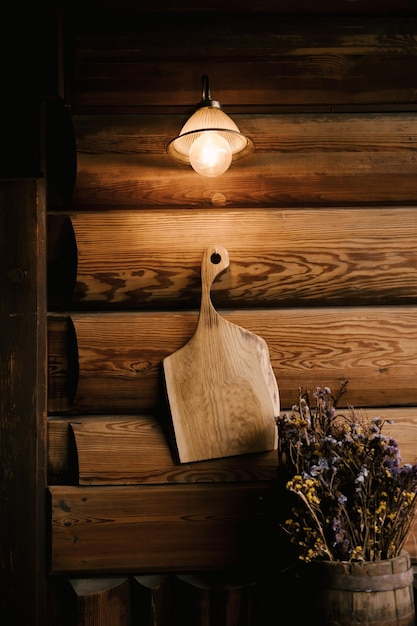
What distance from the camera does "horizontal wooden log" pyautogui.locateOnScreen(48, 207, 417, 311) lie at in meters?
2.25

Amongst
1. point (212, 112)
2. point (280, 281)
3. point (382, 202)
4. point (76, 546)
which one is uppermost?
point (212, 112)

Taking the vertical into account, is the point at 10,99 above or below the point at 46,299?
above

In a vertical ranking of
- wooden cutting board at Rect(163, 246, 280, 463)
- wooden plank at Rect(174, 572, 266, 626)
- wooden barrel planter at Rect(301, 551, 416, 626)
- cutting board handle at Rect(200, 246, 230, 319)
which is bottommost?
wooden plank at Rect(174, 572, 266, 626)

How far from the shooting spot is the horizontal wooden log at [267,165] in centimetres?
229

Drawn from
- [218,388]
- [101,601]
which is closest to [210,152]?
[218,388]

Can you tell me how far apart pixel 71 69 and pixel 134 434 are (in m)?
1.45

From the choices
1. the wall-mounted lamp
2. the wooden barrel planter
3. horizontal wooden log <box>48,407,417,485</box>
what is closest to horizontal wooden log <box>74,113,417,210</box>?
the wall-mounted lamp

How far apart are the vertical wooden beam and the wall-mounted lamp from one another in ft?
1.89

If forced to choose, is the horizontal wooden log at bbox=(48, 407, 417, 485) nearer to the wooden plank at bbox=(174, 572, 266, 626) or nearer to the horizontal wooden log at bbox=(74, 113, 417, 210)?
the wooden plank at bbox=(174, 572, 266, 626)

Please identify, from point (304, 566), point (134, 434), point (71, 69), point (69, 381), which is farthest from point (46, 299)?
point (304, 566)

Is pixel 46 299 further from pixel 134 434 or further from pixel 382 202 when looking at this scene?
pixel 382 202

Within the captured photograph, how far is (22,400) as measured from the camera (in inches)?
84.4

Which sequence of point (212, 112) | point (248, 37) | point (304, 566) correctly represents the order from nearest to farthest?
point (304, 566)
point (212, 112)
point (248, 37)

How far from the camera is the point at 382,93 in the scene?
2393mm
